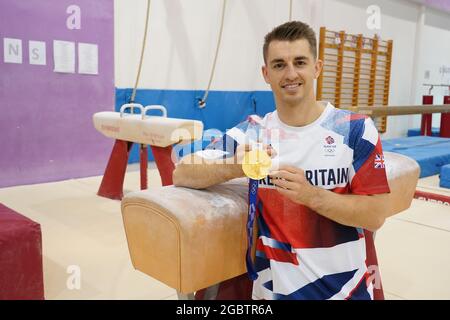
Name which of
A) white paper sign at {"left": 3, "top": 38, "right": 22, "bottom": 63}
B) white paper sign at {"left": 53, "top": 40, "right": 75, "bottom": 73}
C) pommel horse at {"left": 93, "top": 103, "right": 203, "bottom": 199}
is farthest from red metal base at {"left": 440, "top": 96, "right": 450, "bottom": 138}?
white paper sign at {"left": 3, "top": 38, "right": 22, "bottom": 63}

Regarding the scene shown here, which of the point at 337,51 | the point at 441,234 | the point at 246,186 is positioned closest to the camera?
the point at 246,186

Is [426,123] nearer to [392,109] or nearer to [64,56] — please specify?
[392,109]

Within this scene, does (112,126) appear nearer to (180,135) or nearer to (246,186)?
(180,135)

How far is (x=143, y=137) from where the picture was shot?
3.74 m

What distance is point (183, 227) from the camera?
1232 millimetres

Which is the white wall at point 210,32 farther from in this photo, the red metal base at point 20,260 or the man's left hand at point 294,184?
the man's left hand at point 294,184

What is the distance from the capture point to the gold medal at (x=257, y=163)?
1156 mm

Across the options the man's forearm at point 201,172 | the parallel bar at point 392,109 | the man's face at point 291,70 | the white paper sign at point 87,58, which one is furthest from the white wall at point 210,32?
the man's face at point 291,70

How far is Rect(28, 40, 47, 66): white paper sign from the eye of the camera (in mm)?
4395

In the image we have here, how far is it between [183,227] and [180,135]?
2.28 m

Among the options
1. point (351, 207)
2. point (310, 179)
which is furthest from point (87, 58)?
point (351, 207)

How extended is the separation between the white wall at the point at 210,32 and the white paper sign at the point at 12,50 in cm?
109

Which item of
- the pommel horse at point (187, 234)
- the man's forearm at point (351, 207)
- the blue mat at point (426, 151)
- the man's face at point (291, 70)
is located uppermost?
the man's face at point (291, 70)

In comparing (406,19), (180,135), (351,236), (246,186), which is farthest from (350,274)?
(406,19)
